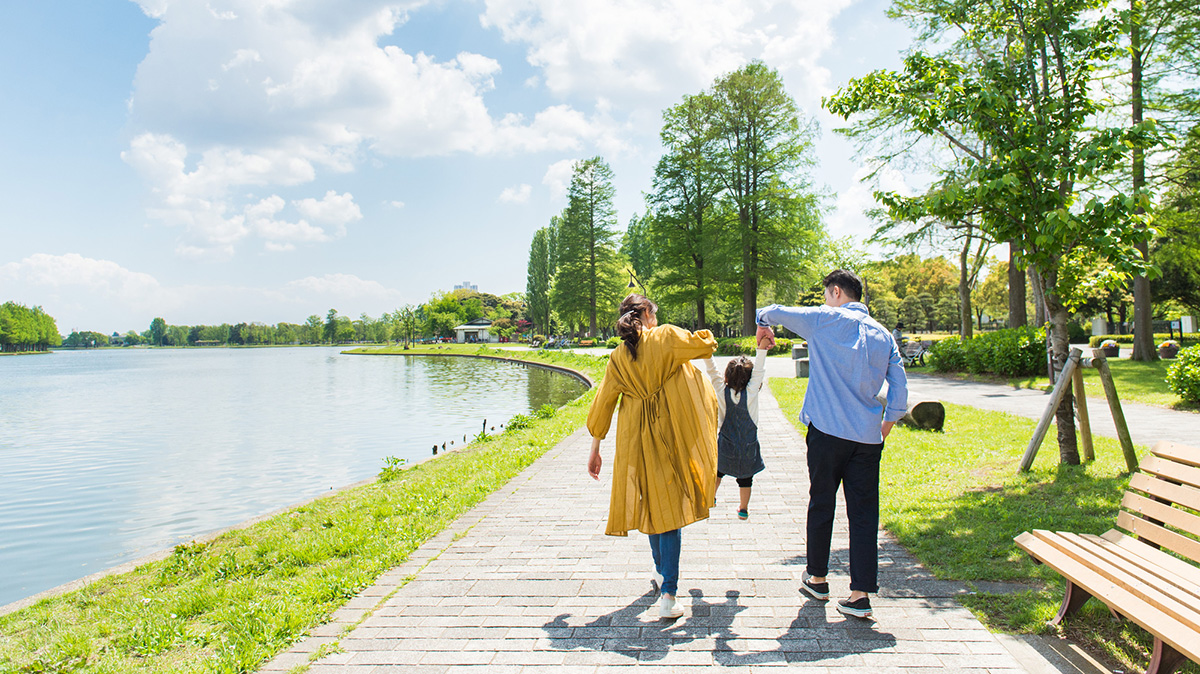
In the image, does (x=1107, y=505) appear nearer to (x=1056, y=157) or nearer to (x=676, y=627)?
(x=1056, y=157)

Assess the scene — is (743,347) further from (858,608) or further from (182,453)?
(858,608)

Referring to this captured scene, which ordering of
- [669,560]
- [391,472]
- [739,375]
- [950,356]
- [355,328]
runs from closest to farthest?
[669,560] < [739,375] < [391,472] < [950,356] < [355,328]

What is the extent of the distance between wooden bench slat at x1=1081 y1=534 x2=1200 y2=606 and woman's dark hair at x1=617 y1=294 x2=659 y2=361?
2.46 metres

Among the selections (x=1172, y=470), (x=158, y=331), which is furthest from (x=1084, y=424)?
(x=158, y=331)

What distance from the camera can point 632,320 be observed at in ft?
11.0

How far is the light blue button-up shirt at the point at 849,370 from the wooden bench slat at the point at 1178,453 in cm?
143

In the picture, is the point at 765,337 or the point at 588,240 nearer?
the point at 765,337

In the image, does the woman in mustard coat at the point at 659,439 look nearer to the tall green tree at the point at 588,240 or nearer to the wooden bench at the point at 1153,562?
the wooden bench at the point at 1153,562

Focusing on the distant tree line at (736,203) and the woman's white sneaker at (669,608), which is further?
the distant tree line at (736,203)

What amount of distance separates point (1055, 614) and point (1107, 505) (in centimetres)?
241

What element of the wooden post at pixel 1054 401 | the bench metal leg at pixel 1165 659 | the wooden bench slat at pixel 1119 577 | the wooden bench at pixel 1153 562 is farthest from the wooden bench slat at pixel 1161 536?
the wooden post at pixel 1054 401

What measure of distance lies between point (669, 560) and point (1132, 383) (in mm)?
14501

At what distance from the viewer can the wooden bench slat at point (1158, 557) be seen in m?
2.74

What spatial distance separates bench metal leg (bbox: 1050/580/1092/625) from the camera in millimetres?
2959
